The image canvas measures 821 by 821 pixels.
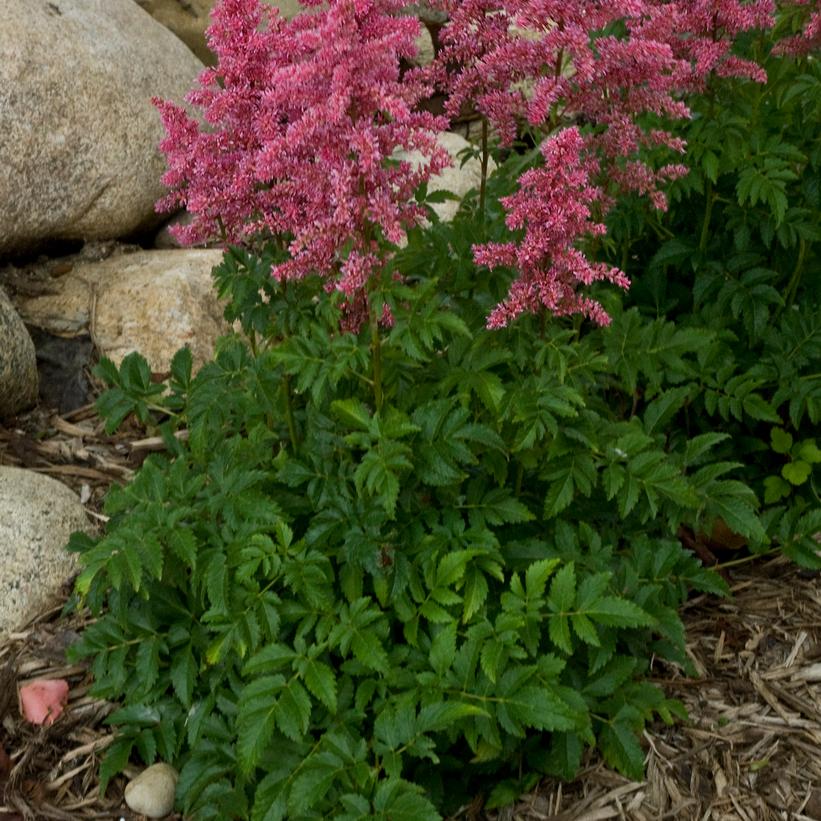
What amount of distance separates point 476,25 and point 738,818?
2215 millimetres

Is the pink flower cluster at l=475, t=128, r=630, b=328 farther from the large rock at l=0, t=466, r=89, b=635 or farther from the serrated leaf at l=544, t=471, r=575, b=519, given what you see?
the large rock at l=0, t=466, r=89, b=635

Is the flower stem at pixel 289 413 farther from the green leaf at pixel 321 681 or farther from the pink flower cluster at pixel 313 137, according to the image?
the green leaf at pixel 321 681

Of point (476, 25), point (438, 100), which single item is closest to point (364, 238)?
point (476, 25)

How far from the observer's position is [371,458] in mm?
2617

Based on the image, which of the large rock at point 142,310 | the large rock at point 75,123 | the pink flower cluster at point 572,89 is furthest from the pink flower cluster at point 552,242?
the large rock at point 75,123

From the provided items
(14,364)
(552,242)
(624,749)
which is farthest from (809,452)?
(14,364)

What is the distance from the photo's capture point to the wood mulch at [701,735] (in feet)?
9.50

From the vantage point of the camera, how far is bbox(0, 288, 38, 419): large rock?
414cm

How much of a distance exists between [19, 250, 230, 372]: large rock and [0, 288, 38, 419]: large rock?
36 centimetres

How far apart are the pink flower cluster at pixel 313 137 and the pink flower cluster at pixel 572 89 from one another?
29cm

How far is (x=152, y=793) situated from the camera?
9.62 feet

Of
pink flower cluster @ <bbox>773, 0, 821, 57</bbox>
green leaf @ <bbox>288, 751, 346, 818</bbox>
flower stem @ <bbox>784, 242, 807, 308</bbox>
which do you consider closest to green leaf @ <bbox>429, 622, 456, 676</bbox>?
green leaf @ <bbox>288, 751, 346, 818</bbox>

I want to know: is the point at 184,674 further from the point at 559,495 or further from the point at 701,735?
the point at 701,735

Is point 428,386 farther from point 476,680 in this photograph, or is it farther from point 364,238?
point 476,680
